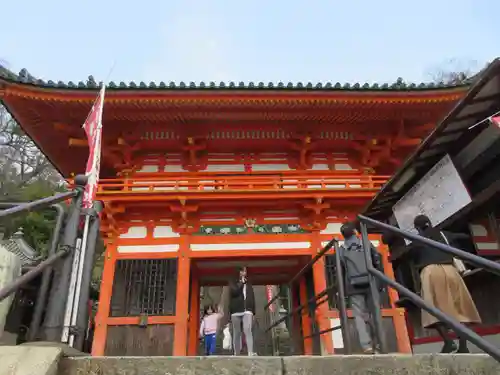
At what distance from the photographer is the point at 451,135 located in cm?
521

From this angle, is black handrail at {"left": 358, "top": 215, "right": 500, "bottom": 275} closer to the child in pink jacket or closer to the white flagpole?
the white flagpole

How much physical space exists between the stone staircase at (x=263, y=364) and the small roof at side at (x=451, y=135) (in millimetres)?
2856

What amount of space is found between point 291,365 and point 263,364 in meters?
0.18

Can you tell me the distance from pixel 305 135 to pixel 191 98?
2.98 meters

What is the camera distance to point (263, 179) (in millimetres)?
9734

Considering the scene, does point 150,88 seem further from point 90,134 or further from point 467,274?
point 467,274

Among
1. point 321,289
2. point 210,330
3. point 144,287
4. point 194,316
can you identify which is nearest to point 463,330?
point 321,289

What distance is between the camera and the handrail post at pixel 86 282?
2.84 meters

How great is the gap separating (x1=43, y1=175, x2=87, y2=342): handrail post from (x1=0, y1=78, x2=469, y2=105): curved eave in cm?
593

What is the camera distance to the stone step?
2348 millimetres

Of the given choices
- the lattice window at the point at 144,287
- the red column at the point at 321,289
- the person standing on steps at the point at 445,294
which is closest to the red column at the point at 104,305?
the lattice window at the point at 144,287

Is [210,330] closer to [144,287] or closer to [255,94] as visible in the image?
[144,287]

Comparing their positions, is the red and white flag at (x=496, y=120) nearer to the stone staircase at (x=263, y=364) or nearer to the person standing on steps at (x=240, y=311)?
the stone staircase at (x=263, y=364)

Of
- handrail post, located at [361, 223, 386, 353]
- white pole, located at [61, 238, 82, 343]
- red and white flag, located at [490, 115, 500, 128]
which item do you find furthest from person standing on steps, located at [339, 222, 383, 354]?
white pole, located at [61, 238, 82, 343]
